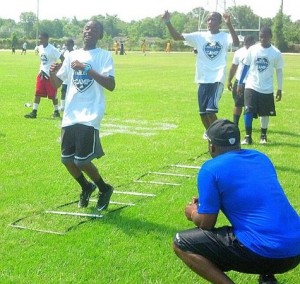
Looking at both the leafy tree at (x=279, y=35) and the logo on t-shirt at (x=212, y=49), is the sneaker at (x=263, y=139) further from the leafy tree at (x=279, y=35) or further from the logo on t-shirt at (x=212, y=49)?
the leafy tree at (x=279, y=35)

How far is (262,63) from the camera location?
11.1 m

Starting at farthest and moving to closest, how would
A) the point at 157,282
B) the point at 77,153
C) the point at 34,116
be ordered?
1. the point at 34,116
2. the point at 77,153
3. the point at 157,282

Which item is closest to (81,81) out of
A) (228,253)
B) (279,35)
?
(228,253)

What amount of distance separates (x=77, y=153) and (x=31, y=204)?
0.89 metres

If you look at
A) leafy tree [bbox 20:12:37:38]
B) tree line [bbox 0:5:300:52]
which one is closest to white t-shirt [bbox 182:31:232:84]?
tree line [bbox 0:5:300:52]

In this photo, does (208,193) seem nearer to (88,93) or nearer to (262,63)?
(88,93)

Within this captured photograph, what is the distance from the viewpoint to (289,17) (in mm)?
109000

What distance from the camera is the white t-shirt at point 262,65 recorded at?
433 inches

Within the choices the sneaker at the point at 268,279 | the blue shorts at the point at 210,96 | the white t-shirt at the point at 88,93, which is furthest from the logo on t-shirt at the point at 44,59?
the sneaker at the point at 268,279

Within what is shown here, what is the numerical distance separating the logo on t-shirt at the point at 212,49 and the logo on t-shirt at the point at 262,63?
46.7 inches

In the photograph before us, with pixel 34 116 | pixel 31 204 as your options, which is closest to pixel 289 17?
pixel 34 116

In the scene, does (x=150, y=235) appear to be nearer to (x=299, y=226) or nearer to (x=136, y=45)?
(x=299, y=226)

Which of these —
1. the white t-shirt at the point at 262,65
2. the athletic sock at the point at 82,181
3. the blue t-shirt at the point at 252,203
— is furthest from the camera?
the white t-shirt at the point at 262,65

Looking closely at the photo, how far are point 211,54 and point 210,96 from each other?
700mm
